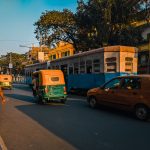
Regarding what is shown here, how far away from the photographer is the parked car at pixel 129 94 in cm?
1090

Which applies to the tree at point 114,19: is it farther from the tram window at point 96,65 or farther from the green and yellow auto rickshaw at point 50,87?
the green and yellow auto rickshaw at point 50,87

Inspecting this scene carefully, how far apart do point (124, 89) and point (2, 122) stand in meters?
5.07

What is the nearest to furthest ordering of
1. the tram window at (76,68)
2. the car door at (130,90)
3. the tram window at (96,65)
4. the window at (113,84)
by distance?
the car door at (130,90) → the window at (113,84) → the tram window at (96,65) → the tram window at (76,68)

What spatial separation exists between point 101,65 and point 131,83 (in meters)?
7.28

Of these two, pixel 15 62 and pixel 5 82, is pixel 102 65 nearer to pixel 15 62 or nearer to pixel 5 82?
pixel 5 82

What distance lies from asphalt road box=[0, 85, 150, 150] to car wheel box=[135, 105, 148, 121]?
24 cm

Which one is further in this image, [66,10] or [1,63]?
[1,63]

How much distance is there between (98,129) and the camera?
9023mm

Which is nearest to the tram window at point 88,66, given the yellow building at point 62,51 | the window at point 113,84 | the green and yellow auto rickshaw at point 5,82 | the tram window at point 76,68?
the tram window at point 76,68

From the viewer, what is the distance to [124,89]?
39.0ft

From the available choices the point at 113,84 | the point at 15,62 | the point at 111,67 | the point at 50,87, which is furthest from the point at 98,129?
the point at 15,62

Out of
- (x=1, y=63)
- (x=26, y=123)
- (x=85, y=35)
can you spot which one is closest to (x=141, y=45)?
(x=85, y=35)

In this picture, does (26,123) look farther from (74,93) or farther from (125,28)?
(125,28)

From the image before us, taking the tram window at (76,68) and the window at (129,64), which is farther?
the tram window at (76,68)
